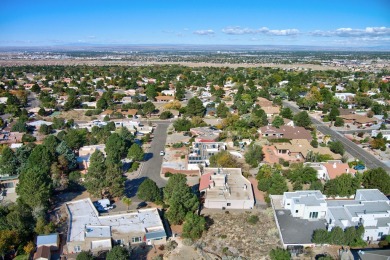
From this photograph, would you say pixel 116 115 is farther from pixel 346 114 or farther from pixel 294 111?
pixel 346 114

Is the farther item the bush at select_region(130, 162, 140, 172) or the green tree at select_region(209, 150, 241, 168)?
the bush at select_region(130, 162, 140, 172)

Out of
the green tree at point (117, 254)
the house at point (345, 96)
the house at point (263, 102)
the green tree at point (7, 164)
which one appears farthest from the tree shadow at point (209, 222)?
the house at point (345, 96)

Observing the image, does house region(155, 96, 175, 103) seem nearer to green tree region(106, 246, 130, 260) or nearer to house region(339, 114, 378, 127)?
house region(339, 114, 378, 127)

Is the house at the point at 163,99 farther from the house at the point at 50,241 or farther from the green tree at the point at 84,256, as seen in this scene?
the green tree at the point at 84,256

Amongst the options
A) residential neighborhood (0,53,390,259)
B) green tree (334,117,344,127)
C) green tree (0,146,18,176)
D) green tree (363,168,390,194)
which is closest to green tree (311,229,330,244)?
residential neighborhood (0,53,390,259)

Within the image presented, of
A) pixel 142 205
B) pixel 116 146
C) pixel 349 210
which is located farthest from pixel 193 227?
pixel 116 146

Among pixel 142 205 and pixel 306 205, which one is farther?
Result: pixel 142 205

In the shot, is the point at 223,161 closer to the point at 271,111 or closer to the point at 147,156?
the point at 147,156
